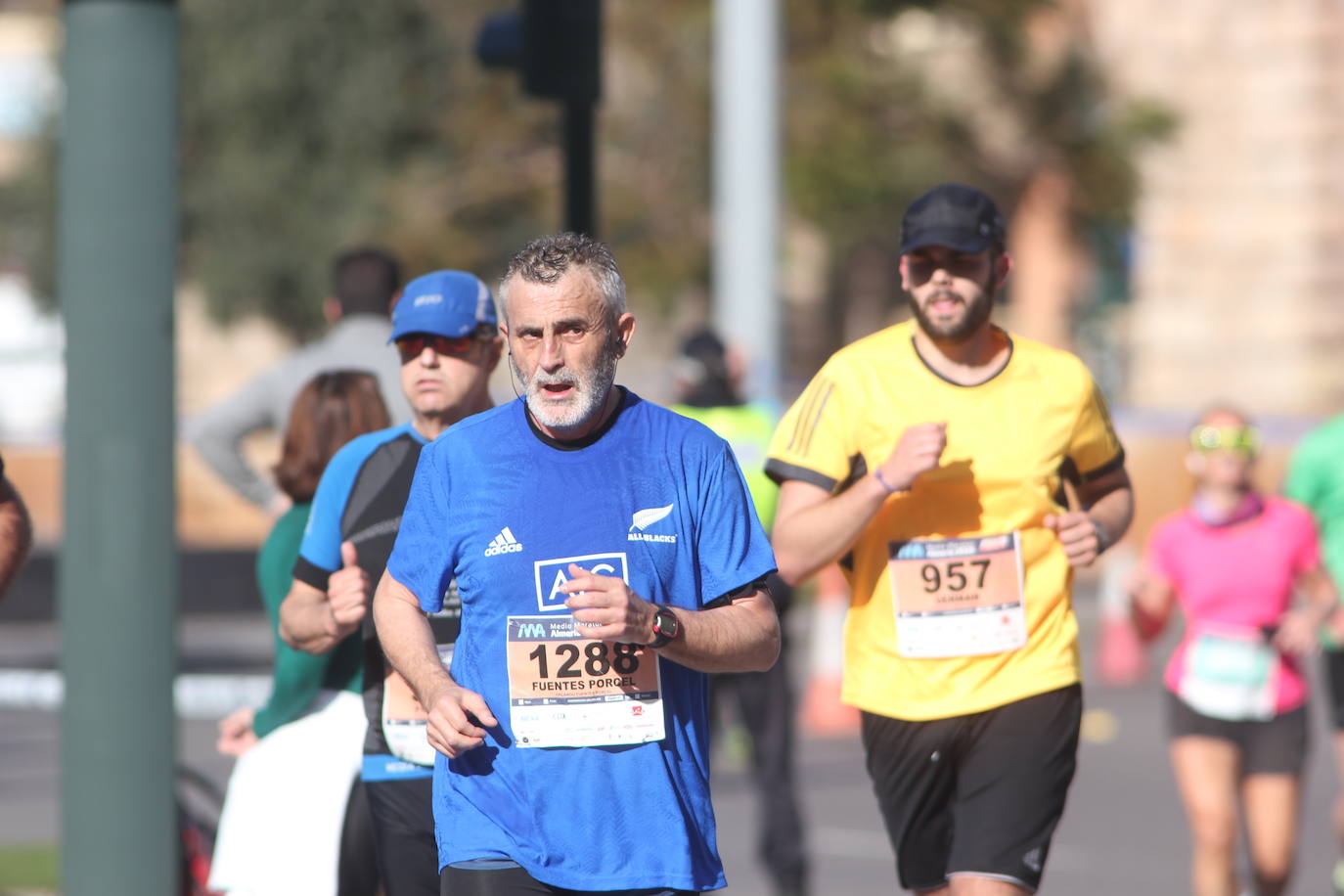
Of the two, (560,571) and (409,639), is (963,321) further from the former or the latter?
(409,639)

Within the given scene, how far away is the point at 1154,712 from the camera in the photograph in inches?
560

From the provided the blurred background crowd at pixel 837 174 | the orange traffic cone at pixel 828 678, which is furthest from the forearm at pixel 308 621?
the blurred background crowd at pixel 837 174

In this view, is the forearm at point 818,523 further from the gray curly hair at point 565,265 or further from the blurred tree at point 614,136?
the blurred tree at point 614,136

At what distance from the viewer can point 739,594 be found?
3.90 m

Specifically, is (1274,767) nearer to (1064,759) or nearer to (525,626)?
(1064,759)

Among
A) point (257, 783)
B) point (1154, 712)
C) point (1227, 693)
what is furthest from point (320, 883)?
point (1154, 712)

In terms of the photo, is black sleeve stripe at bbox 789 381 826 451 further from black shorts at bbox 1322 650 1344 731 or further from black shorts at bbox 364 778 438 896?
black shorts at bbox 1322 650 1344 731

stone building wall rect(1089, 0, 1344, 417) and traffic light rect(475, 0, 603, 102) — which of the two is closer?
traffic light rect(475, 0, 603, 102)

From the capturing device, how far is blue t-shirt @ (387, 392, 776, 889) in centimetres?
377

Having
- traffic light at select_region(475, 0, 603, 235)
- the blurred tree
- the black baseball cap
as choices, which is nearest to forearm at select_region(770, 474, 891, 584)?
the black baseball cap

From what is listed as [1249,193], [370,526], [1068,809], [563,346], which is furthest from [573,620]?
[1249,193]

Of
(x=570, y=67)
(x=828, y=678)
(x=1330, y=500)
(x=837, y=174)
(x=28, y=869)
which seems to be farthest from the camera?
(x=837, y=174)

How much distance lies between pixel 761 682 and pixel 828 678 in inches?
212

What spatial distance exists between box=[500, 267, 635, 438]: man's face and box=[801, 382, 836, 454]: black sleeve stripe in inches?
53.7
